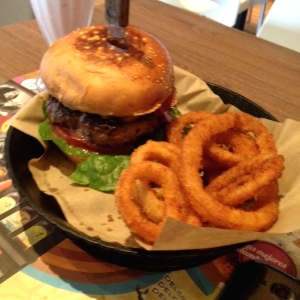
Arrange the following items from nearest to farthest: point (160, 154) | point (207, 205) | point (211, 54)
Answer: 1. point (207, 205)
2. point (160, 154)
3. point (211, 54)

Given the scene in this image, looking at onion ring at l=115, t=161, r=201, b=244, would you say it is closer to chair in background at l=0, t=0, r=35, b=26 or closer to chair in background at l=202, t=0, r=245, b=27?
chair in background at l=202, t=0, r=245, b=27

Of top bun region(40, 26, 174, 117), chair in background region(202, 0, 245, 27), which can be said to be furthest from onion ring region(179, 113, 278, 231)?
chair in background region(202, 0, 245, 27)

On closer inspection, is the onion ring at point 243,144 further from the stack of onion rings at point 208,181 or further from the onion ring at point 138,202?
the onion ring at point 138,202

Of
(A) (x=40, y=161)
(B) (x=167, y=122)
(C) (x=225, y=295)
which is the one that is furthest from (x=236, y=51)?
(C) (x=225, y=295)

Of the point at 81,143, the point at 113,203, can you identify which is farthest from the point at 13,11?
the point at 113,203

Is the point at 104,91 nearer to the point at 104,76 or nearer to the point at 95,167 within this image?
the point at 104,76

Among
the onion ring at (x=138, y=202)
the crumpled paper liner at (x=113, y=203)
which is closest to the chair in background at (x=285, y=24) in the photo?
the crumpled paper liner at (x=113, y=203)

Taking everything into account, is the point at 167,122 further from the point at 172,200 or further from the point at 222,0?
the point at 222,0
